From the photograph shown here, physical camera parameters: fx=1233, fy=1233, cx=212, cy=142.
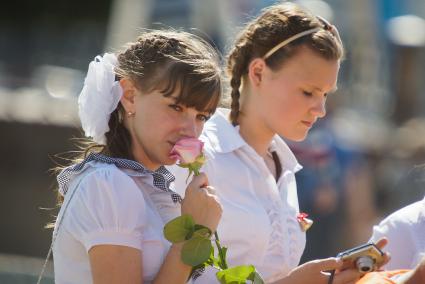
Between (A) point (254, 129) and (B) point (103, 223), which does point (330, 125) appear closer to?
(A) point (254, 129)

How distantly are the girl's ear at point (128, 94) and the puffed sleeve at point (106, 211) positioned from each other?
9.7 inches

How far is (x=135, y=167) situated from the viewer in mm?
3469

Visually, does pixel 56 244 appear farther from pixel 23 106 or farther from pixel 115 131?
pixel 23 106

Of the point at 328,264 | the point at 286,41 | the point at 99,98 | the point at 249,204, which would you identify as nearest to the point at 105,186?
the point at 99,98

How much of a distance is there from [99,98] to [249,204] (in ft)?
2.35

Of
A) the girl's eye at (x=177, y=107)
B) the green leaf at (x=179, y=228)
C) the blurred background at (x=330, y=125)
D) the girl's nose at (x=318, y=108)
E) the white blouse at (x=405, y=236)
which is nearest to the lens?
the green leaf at (x=179, y=228)

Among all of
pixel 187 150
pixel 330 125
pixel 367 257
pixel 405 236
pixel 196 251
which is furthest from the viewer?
pixel 330 125

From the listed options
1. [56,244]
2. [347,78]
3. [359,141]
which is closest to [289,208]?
[56,244]

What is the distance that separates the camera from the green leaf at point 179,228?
10.6 feet

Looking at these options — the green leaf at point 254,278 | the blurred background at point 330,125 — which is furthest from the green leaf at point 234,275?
the blurred background at point 330,125

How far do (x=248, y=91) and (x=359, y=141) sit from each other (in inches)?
264

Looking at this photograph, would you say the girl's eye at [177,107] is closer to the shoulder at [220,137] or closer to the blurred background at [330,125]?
the shoulder at [220,137]

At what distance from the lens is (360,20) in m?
12.6

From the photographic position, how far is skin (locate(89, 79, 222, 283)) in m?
3.27
